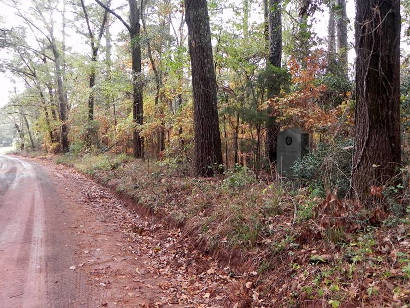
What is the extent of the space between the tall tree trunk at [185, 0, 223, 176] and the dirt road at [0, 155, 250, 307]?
101 inches

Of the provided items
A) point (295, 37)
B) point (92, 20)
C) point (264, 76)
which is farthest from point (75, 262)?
point (92, 20)

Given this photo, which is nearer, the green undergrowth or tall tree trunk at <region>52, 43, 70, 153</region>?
the green undergrowth

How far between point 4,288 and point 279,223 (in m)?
4.34

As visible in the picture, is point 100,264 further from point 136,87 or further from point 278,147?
point 136,87

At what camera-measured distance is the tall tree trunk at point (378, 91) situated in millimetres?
5148

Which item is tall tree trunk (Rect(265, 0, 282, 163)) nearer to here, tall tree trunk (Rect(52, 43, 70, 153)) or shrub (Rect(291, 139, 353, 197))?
shrub (Rect(291, 139, 353, 197))

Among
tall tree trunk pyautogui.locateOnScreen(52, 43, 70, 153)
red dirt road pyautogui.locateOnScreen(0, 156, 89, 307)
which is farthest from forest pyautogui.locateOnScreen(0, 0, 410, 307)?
tall tree trunk pyautogui.locateOnScreen(52, 43, 70, 153)

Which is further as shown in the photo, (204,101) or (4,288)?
(204,101)

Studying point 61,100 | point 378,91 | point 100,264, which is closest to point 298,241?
point 378,91

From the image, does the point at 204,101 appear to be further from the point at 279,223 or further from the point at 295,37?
the point at 279,223

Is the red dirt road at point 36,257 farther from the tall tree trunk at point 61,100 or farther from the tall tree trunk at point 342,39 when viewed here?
the tall tree trunk at point 61,100

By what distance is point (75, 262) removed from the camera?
5734 millimetres

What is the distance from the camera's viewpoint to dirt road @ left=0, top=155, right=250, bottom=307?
464 centimetres

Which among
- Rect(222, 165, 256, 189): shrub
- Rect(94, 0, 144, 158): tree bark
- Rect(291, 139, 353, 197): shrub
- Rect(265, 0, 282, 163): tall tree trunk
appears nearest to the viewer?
Rect(291, 139, 353, 197): shrub
